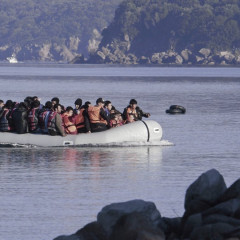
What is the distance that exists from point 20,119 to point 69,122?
4.79 ft

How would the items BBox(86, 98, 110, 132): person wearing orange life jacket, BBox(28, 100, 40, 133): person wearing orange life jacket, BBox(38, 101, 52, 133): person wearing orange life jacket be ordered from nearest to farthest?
BBox(38, 101, 52, 133): person wearing orange life jacket
BBox(28, 100, 40, 133): person wearing orange life jacket
BBox(86, 98, 110, 132): person wearing orange life jacket

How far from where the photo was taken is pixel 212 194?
1511 centimetres

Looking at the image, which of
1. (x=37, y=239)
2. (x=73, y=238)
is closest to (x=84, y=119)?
(x=37, y=239)

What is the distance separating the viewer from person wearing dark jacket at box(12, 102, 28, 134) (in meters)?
30.8

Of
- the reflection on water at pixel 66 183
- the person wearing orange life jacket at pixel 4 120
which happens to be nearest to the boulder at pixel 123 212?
the reflection on water at pixel 66 183

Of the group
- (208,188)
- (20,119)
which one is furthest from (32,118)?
(208,188)

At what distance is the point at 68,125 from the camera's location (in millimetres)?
31047

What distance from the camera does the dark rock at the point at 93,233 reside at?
559 inches

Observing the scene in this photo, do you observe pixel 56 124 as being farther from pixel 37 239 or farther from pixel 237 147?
pixel 37 239

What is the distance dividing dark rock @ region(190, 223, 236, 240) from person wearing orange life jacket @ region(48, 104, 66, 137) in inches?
653

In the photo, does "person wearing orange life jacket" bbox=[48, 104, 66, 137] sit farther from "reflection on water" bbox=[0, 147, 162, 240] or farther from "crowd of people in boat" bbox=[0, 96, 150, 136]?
"reflection on water" bbox=[0, 147, 162, 240]

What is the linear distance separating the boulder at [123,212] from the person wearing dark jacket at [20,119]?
53.7 feet

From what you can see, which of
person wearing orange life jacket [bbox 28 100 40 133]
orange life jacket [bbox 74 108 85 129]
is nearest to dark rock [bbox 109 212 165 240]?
person wearing orange life jacket [bbox 28 100 40 133]

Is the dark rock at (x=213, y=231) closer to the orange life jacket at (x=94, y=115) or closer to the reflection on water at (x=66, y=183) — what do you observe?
the reflection on water at (x=66, y=183)
